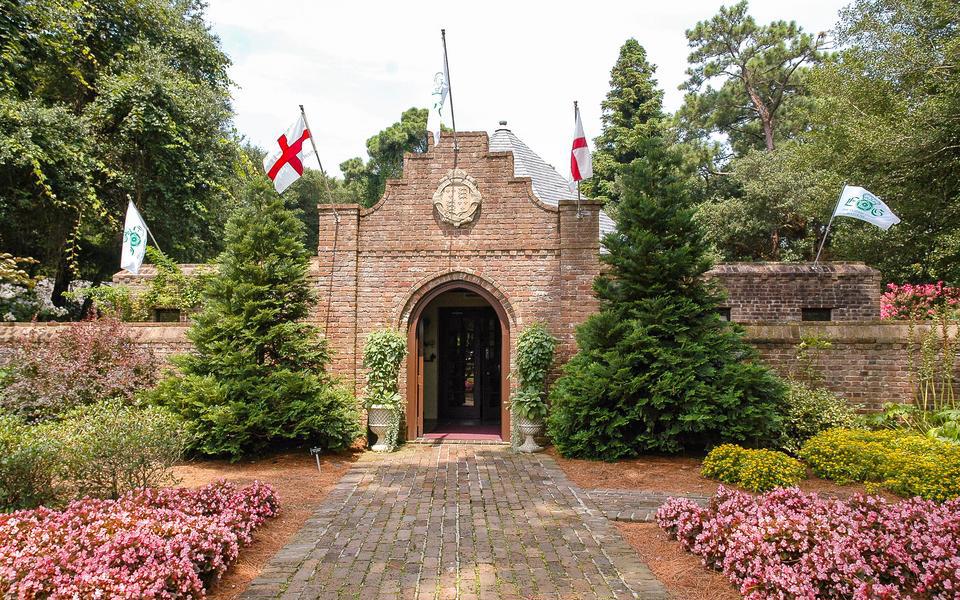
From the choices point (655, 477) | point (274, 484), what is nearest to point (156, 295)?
point (274, 484)

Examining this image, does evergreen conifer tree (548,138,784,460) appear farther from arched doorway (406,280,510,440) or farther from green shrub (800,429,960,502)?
arched doorway (406,280,510,440)

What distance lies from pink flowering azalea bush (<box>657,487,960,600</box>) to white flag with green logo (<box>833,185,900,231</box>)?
6937 millimetres

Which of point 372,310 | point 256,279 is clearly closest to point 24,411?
point 256,279

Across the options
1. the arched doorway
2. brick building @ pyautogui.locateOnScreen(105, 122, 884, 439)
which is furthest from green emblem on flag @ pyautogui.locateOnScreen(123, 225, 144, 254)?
the arched doorway

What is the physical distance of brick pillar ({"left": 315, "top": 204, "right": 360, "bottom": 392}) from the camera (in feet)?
32.2

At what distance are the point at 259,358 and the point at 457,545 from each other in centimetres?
510

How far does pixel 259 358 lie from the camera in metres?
8.58

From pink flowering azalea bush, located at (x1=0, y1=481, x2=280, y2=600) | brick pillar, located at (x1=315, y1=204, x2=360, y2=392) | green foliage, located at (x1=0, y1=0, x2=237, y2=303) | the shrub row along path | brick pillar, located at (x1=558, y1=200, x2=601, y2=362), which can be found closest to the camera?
pink flowering azalea bush, located at (x1=0, y1=481, x2=280, y2=600)

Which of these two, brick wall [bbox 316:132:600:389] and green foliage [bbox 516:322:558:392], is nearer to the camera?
green foliage [bbox 516:322:558:392]

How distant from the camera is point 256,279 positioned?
8.55 metres

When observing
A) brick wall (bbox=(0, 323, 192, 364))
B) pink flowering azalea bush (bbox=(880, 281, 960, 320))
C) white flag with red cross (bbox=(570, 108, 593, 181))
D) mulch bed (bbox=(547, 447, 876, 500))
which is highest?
white flag with red cross (bbox=(570, 108, 593, 181))

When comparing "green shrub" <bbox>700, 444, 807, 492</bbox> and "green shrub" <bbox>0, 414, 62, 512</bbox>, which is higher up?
"green shrub" <bbox>0, 414, 62, 512</bbox>

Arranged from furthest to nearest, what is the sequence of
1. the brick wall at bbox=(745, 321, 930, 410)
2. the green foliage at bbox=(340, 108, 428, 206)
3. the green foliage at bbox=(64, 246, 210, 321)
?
the green foliage at bbox=(340, 108, 428, 206), the green foliage at bbox=(64, 246, 210, 321), the brick wall at bbox=(745, 321, 930, 410)

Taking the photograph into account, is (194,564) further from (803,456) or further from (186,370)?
(803,456)
